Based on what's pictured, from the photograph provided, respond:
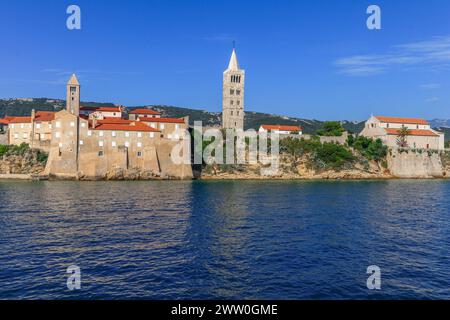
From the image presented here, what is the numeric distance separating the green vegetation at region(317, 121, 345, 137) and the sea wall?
12.0m

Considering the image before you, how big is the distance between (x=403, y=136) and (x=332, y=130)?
52.4 feet

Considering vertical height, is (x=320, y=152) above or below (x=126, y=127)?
below

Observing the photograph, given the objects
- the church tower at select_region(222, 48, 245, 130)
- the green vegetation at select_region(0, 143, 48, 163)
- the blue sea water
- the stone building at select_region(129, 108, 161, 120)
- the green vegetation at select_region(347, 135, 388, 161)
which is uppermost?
the church tower at select_region(222, 48, 245, 130)

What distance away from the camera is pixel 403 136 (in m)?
91.7

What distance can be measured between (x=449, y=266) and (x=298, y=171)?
59796 millimetres

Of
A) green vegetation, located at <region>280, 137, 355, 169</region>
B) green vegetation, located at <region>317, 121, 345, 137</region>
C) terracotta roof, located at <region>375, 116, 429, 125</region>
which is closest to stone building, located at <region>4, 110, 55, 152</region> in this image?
green vegetation, located at <region>280, 137, 355, 169</region>

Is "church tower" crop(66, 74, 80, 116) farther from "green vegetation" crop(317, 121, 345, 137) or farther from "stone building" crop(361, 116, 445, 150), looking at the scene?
"stone building" crop(361, 116, 445, 150)

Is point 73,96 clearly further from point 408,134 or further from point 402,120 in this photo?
point 402,120

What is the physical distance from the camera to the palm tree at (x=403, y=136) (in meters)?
91.0

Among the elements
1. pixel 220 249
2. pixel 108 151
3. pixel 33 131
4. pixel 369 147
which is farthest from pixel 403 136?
pixel 220 249

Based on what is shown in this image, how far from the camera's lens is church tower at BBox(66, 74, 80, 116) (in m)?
75.3

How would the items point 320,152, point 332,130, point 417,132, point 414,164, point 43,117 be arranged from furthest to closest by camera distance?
point 417,132, point 332,130, point 414,164, point 320,152, point 43,117
